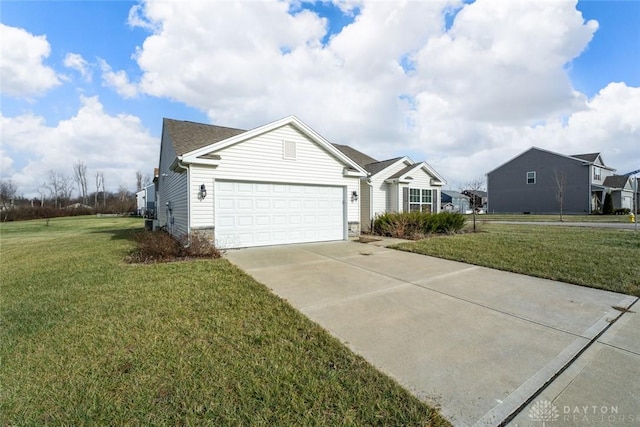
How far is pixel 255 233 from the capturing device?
9781mm

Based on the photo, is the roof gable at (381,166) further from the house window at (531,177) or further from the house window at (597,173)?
the house window at (597,173)

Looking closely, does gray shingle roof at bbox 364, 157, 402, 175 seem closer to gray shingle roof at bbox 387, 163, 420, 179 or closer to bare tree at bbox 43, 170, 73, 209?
gray shingle roof at bbox 387, 163, 420, 179

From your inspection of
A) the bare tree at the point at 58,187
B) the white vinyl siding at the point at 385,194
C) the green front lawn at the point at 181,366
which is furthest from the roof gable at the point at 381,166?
the bare tree at the point at 58,187

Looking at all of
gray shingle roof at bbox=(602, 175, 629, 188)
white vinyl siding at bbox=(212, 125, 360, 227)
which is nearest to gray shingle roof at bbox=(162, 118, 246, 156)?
white vinyl siding at bbox=(212, 125, 360, 227)

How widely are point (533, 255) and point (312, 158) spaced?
769 cm

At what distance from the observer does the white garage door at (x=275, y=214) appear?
9273mm

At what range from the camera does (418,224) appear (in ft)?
41.0

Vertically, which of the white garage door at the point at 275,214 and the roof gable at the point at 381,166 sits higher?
the roof gable at the point at 381,166

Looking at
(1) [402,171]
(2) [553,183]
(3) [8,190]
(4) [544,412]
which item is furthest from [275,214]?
(3) [8,190]

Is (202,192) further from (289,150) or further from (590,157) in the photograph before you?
(590,157)

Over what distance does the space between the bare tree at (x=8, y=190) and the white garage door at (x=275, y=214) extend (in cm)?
7485

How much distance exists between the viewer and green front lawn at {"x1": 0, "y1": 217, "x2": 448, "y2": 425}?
6.82 feet

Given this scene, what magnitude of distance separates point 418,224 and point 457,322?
366 inches

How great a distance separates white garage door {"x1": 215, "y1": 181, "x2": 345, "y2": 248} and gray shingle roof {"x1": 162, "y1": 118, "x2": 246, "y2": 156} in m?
2.37
